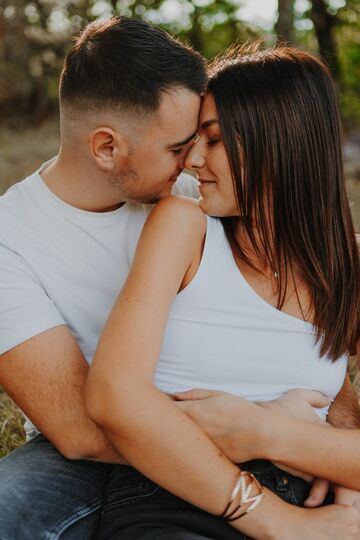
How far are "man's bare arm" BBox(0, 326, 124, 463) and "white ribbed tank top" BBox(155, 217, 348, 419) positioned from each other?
0.79ft

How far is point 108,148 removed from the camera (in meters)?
2.40

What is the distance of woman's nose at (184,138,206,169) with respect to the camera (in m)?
2.26

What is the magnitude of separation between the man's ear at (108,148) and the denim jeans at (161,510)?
3.11 ft

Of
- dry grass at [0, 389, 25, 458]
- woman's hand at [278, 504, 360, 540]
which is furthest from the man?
dry grass at [0, 389, 25, 458]

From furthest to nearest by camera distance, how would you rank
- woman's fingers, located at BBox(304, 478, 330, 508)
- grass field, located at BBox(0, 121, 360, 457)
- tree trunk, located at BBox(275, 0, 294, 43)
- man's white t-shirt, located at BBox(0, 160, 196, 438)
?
tree trunk, located at BBox(275, 0, 294, 43)
grass field, located at BBox(0, 121, 360, 457)
man's white t-shirt, located at BBox(0, 160, 196, 438)
woman's fingers, located at BBox(304, 478, 330, 508)

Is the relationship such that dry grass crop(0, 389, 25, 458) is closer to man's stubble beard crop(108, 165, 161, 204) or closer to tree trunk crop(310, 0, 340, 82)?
man's stubble beard crop(108, 165, 161, 204)

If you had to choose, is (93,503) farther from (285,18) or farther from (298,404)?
(285,18)

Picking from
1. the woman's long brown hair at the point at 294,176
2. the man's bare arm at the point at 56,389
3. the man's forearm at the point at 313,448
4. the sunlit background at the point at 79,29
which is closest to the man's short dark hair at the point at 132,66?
the woman's long brown hair at the point at 294,176

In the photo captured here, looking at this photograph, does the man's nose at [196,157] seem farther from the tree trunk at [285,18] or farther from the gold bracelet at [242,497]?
the tree trunk at [285,18]

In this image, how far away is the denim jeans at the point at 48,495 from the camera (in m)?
1.98

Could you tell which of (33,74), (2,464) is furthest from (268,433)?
(33,74)

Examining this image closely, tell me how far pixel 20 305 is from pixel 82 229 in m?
0.35

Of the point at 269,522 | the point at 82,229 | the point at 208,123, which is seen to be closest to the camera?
the point at 269,522

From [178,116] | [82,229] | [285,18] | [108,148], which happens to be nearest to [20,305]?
Result: [82,229]
